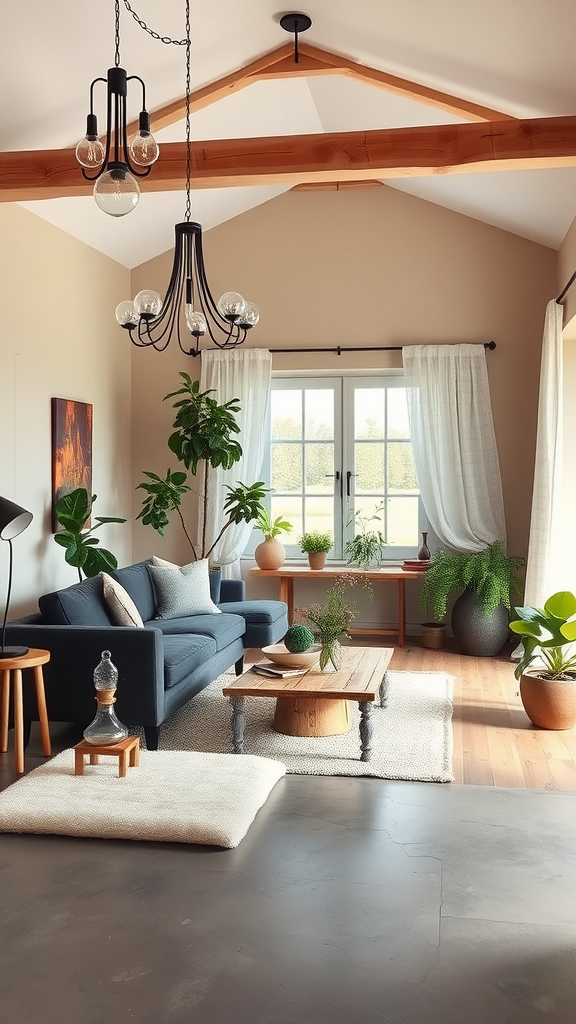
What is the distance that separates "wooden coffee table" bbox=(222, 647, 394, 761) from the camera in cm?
440

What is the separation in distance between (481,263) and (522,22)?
11.5 ft

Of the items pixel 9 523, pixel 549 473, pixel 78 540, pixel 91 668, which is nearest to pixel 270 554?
pixel 78 540

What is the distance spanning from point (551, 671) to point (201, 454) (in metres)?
3.33

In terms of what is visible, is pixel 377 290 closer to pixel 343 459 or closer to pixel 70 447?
pixel 343 459

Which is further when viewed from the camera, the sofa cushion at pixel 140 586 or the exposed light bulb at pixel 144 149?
the sofa cushion at pixel 140 586

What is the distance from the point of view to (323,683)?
454 centimetres

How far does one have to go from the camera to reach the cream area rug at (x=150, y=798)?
3.59 meters

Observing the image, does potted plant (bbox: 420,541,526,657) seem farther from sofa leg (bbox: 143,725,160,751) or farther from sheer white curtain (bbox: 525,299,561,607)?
sofa leg (bbox: 143,725,160,751)

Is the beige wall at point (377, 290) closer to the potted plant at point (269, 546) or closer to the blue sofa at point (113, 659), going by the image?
the potted plant at point (269, 546)

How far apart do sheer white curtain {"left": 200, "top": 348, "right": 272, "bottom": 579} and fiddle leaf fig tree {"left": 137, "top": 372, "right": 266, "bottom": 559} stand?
0.18 metres

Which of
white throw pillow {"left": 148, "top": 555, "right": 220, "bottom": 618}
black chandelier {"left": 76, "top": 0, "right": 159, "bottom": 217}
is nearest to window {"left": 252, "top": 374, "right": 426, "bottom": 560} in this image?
white throw pillow {"left": 148, "top": 555, "right": 220, "bottom": 618}

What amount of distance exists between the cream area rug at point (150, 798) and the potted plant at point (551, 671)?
1.54 metres

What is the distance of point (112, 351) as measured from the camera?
307 inches

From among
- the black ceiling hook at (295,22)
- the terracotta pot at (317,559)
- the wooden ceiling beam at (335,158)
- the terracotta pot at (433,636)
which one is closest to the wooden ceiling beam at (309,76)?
the black ceiling hook at (295,22)
